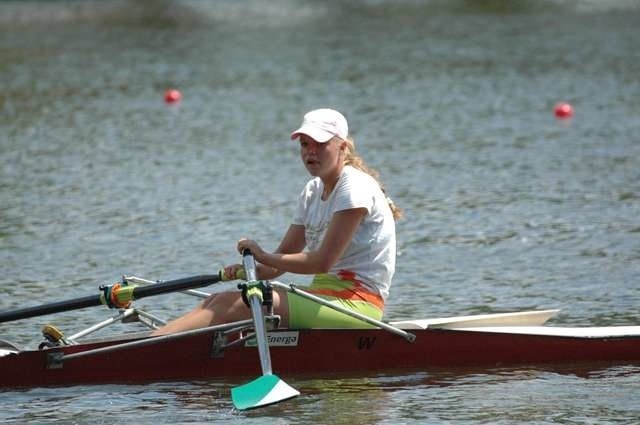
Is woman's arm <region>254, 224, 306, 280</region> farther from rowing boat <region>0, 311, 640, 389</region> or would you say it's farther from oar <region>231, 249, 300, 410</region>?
oar <region>231, 249, 300, 410</region>

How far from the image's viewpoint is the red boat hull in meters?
9.32

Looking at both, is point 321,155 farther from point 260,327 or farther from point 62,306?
point 62,306

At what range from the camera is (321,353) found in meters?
9.33

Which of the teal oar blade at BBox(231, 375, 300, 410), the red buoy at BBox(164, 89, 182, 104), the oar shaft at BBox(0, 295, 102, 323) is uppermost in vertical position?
the red buoy at BBox(164, 89, 182, 104)

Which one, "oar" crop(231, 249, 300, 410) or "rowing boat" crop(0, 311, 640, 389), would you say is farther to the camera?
"rowing boat" crop(0, 311, 640, 389)

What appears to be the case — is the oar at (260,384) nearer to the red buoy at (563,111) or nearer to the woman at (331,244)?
the woman at (331,244)

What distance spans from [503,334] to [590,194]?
6.87m

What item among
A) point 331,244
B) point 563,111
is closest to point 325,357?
point 331,244

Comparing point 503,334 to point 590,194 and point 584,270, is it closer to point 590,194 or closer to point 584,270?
point 584,270

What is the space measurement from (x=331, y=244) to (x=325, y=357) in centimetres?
84

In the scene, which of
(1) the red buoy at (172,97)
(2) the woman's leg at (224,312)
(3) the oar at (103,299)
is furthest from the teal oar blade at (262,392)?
(1) the red buoy at (172,97)

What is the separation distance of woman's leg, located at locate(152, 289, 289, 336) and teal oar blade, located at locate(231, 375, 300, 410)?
463 millimetres

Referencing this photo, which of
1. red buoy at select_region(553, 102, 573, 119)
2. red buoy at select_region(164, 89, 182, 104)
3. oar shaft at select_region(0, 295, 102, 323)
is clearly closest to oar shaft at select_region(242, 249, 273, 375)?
oar shaft at select_region(0, 295, 102, 323)

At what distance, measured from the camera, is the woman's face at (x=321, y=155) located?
8.91 meters
